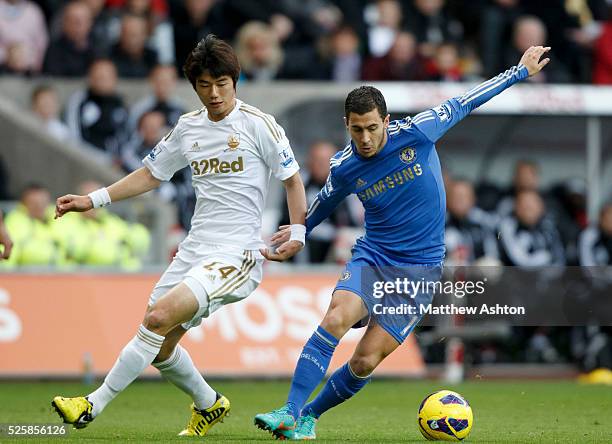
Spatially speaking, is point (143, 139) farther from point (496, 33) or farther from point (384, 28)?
point (496, 33)

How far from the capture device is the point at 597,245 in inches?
682

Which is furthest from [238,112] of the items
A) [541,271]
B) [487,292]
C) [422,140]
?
[541,271]

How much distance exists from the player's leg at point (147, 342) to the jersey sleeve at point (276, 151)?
1006 mm

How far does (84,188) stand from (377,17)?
5.82 metres

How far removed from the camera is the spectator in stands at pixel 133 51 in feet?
57.3

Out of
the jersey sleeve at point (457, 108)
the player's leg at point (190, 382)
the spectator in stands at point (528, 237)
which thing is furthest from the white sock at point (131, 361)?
Answer: the spectator in stands at point (528, 237)

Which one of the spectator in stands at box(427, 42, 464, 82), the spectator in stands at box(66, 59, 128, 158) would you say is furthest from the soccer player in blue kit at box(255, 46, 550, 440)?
the spectator in stands at box(427, 42, 464, 82)

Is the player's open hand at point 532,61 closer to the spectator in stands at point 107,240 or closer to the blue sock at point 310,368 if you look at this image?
the blue sock at point 310,368

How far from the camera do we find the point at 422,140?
8.92 m

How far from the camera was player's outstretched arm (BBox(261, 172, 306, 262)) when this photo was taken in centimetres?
865

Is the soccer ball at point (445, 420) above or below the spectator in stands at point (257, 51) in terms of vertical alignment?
below

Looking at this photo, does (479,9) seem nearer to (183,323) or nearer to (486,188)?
(486,188)

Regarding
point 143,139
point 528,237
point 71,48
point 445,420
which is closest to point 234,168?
point 445,420

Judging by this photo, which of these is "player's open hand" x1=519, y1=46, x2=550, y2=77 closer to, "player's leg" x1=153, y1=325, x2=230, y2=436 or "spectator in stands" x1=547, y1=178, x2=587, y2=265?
"player's leg" x1=153, y1=325, x2=230, y2=436
